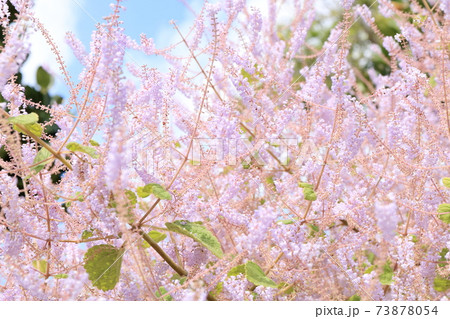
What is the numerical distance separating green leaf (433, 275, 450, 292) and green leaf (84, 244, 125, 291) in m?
1.16

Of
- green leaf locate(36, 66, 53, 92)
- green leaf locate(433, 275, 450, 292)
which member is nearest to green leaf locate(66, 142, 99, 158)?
green leaf locate(433, 275, 450, 292)

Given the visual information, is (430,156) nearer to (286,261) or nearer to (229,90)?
(286,261)

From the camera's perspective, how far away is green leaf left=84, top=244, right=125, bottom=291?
4.73ft

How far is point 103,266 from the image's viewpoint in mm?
1443

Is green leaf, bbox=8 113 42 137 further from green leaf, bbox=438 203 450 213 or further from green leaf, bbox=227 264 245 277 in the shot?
green leaf, bbox=438 203 450 213

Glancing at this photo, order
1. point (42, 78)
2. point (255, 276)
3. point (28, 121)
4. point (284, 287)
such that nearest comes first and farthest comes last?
point (28, 121) < point (255, 276) < point (284, 287) < point (42, 78)

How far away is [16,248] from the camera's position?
4.92 ft

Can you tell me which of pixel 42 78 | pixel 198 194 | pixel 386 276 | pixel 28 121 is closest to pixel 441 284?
pixel 386 276

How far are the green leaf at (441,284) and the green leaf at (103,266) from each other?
1.16 meters

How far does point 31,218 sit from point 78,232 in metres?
0.16

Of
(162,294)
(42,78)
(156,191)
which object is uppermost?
(42,78)

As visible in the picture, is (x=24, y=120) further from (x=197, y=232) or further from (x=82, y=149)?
(x=197, y=232)

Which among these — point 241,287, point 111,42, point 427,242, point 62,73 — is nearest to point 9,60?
point 111,42

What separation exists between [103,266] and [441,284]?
3.99 feet
